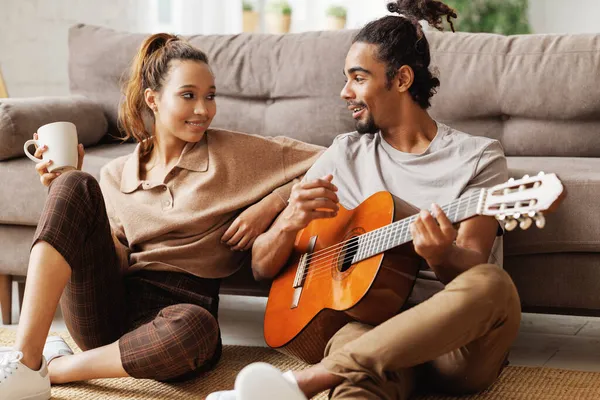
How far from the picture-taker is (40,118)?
2.38m

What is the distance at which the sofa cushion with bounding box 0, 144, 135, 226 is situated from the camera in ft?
7.28

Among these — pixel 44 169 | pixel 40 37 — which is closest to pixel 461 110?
pixel 44 169

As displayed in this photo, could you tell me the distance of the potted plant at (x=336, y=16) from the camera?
4.63m

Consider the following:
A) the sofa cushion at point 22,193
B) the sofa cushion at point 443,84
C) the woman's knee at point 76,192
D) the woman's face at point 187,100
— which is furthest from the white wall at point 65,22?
the woman's knee at point 76,192

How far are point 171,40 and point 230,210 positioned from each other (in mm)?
427

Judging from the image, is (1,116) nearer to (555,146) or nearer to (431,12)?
(431,12)

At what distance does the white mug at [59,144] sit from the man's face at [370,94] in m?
0.58

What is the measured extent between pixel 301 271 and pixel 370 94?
1.31ft

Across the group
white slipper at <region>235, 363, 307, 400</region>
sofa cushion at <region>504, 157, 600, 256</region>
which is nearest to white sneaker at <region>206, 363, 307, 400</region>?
white slipper at <region>235, 363, 307, 400</region>

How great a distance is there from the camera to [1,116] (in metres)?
2.29

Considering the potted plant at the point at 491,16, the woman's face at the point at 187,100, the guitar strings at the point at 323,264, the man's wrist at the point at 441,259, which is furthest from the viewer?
the potted plant at the point at 491,16

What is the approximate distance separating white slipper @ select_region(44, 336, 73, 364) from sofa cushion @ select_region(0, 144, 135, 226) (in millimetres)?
463

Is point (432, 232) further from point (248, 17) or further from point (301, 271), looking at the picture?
point (248, 17)

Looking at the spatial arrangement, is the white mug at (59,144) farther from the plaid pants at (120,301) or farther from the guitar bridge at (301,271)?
the guitar bridge at (301,271)
